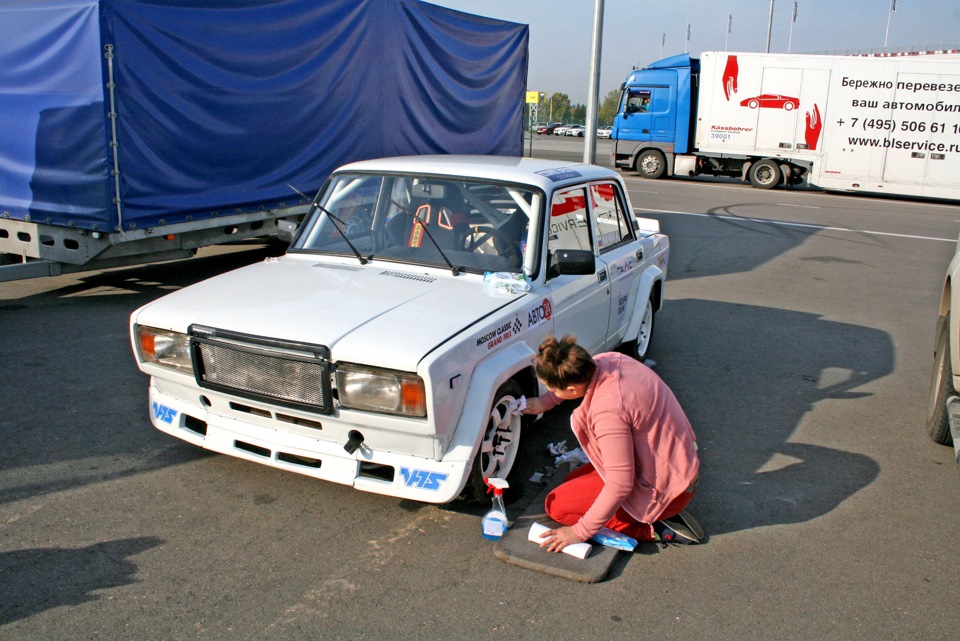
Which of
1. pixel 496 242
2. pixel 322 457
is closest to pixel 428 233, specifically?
pixel 496 242

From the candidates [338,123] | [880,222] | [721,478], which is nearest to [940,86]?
[880,222]

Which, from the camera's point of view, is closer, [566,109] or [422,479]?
[422,479]

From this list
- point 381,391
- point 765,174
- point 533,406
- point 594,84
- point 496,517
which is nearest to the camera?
point 381,391

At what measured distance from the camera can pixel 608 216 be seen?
20.2ft


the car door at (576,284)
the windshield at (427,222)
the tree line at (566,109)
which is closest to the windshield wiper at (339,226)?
the windshield at (427,222)

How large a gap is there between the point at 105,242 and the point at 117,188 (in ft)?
1.73

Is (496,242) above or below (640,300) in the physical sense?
above

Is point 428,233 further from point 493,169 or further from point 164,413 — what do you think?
point 164,413

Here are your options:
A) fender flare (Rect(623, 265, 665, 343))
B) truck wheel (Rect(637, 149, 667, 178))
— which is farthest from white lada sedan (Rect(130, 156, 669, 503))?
truck wheel (Rect(637, 149, 667, 178))

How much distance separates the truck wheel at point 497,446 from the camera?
414 cm

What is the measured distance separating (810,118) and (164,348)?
2195 centimetres

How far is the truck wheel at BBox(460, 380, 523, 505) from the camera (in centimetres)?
414

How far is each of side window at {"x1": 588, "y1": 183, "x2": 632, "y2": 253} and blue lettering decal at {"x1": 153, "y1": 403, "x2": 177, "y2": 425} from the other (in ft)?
9.81

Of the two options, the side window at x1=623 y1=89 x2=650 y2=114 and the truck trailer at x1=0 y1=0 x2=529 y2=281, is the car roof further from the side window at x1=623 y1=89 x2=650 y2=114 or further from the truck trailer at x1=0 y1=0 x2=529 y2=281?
the side window at x1=623 y1=89 x2=650 y2=114
